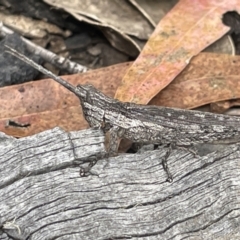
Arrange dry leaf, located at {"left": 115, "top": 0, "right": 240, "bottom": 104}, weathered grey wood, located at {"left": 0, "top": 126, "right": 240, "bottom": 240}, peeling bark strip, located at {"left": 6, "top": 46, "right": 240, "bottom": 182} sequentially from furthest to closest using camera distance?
1. dry leaf, located at {"left": 115, "top": 0, "right": 240, "bottom": 104}
2. peeling bark strip, located at {"left": 6, "top": 46, "right": 240, "bottom": 182}
3. weathered grey wood, located at {"left": 0, "top": 126, "right": 240, "bottom": 240}

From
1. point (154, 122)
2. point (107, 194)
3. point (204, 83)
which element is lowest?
point (107, 194)

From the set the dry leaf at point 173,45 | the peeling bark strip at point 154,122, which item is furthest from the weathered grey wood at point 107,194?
the dry leaf at point 173,45

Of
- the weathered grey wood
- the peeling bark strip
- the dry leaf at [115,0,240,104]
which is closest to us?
the weathered grey wood

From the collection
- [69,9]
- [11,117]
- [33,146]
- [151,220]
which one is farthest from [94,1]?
[151,220]

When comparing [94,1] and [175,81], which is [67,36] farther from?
[175,81]

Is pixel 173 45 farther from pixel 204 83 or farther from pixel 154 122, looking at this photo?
pixel 154 122

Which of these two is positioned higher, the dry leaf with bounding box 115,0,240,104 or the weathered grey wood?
the dry leaf with bounding box 115,0,240,104

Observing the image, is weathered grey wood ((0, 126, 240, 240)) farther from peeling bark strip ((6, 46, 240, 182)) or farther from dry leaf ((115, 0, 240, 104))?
dry leaf ((115, 0, 240, 104))

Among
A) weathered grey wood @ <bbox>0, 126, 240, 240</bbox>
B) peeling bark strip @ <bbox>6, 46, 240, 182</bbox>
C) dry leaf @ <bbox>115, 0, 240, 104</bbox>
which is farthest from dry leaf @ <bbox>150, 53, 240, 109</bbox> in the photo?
weathered grey wood @ <bbox>0, 126, 240, 240</bbox>

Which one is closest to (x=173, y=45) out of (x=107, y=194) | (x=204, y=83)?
(x=204, y=83)
